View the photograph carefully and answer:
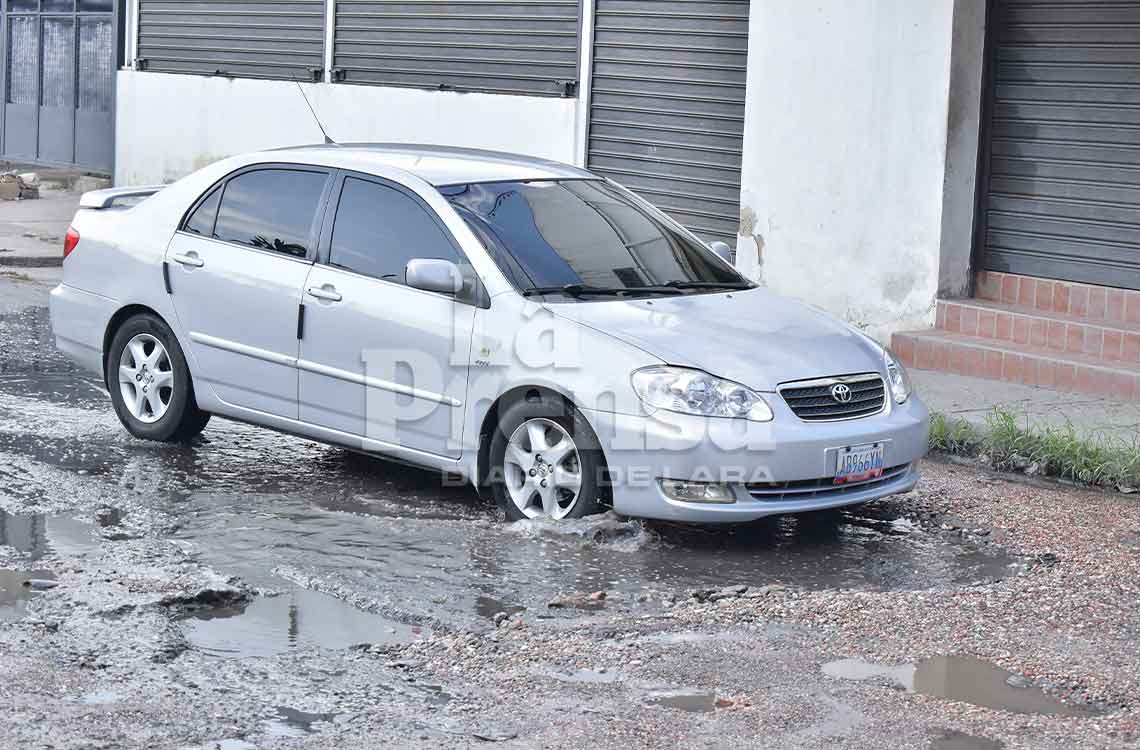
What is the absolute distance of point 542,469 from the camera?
7.31m

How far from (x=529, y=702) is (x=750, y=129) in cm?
930

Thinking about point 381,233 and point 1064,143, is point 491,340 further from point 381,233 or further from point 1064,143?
point 1064,143

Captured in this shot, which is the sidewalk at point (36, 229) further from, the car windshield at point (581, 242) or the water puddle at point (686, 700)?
the water puddle at point (686, 700)

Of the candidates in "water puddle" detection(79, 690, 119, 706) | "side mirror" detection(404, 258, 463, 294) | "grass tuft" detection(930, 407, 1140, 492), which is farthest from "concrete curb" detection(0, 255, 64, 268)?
"water puddle" detection(79, 690, 119, 706)

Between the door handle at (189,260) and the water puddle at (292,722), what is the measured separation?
12.7 feet

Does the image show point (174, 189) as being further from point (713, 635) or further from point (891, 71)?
point (891, 71)

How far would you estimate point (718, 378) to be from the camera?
702 centimetres

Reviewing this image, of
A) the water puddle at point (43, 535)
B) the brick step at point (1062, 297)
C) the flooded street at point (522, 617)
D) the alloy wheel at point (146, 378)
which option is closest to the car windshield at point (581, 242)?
the flooded street at point (522, 617)

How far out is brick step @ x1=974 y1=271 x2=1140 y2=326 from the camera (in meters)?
11.9

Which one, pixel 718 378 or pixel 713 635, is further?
pixel 718 378

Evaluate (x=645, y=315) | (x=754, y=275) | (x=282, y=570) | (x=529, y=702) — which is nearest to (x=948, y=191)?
(x=754, y=275)

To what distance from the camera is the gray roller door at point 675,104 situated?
1463 centimetres

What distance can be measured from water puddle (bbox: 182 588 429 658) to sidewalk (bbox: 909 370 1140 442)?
4.88 metres

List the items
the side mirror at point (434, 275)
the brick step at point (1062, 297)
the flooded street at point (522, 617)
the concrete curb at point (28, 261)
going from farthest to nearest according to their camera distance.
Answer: the concrete curb at point (28, 261)
the brick step at point (1062, 297)
the side mirror at point (434, 275)
the flooded street at point (522, 617)
